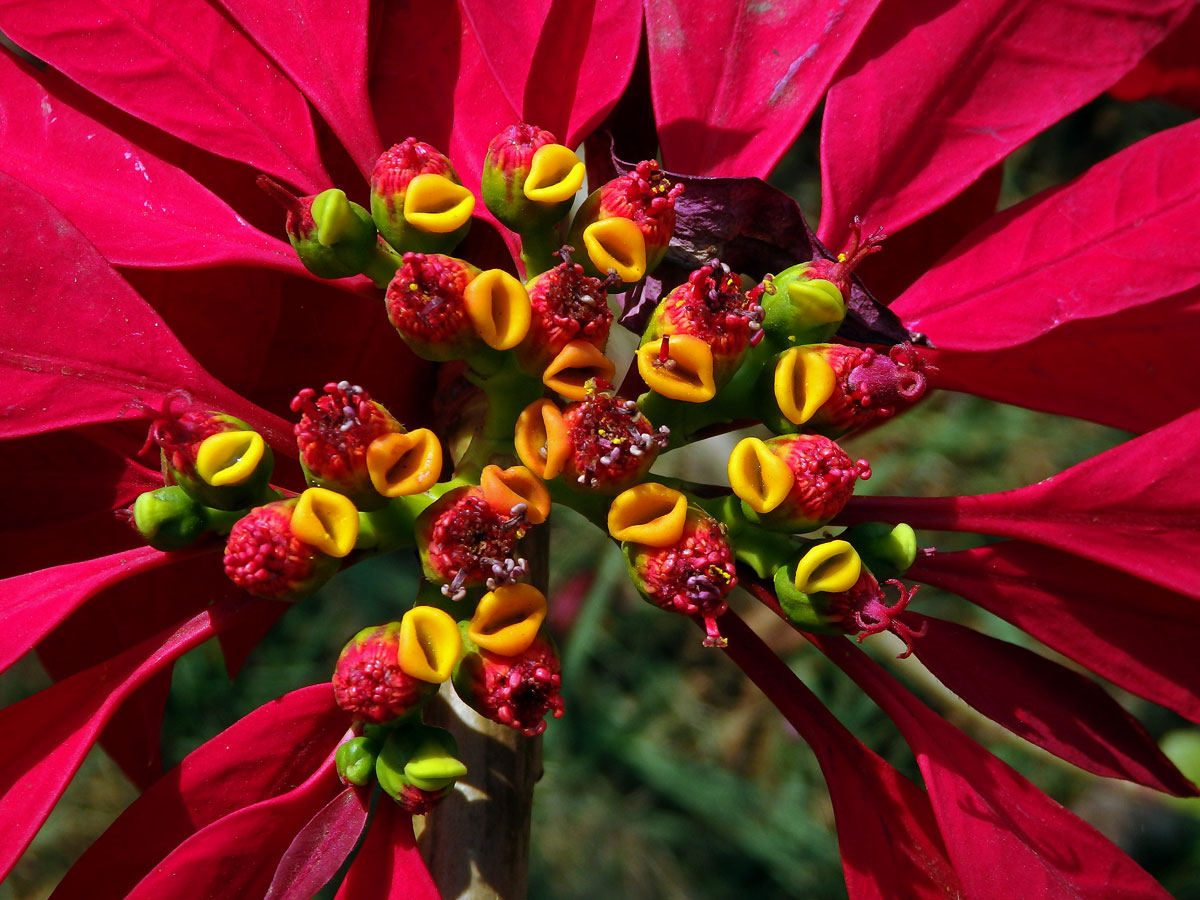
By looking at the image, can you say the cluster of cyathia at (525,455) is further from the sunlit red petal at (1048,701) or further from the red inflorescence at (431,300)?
the sunlit red petal at (1048,701)

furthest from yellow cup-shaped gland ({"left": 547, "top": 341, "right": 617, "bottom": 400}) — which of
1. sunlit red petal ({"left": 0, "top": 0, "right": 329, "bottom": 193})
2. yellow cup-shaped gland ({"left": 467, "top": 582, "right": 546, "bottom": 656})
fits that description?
sunlit red petal ({"left": 0, "top": 0, "right": 329, "bottom": 193})

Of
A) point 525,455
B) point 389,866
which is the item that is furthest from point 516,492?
point 389,866

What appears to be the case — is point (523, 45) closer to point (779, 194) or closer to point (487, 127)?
point (487, 127)

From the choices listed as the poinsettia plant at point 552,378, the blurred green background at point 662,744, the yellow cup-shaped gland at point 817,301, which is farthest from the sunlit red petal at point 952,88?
the blurred green background at point 662,744

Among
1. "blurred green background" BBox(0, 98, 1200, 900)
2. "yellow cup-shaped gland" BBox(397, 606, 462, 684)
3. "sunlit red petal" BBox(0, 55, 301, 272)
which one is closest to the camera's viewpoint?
"yellow cup-shaped gland" BBox(397, 606, 462, 684)

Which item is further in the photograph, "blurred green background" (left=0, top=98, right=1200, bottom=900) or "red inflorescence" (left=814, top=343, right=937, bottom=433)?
"blurred green background" (left=0, top=98, right=1200, bottom=900)

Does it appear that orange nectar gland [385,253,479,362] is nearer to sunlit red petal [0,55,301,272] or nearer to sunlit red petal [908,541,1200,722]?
sunlit red petal [0,55,301,272]

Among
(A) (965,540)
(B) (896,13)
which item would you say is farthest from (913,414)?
(B) (896,13)

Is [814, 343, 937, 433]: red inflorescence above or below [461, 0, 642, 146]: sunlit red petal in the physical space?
below
